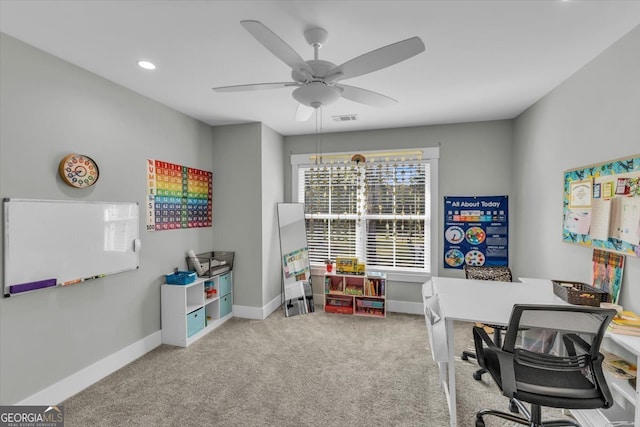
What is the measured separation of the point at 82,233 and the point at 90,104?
1072 millimetres

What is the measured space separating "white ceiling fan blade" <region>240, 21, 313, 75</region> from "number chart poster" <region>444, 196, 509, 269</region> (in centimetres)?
299

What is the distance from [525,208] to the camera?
11.2 feet

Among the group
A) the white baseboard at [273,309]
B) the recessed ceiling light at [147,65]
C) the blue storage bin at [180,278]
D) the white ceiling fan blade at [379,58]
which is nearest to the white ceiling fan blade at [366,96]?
the white ceiling fan blade at [379,58]

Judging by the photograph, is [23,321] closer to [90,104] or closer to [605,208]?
[90,104]

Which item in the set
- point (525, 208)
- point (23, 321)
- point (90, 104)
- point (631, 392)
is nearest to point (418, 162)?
point (525, 208)

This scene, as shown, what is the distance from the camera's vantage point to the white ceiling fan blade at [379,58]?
55.8 inches

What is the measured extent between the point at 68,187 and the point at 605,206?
4.00 metres

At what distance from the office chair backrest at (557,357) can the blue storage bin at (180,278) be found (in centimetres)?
288

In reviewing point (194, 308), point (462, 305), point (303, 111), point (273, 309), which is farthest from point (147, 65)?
point (273, 309)

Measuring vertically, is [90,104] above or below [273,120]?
below

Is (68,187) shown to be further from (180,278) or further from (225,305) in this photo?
(225,305)

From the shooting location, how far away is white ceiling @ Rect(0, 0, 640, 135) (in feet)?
5.49

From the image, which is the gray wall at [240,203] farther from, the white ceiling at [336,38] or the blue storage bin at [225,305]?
the white ceiling at [336,38]

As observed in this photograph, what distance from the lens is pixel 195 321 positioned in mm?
3273
